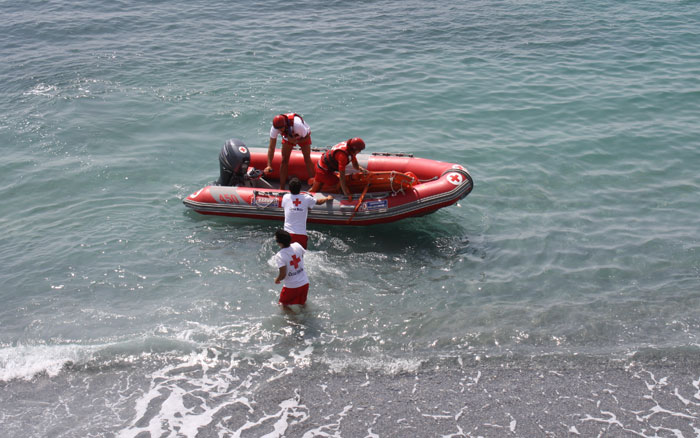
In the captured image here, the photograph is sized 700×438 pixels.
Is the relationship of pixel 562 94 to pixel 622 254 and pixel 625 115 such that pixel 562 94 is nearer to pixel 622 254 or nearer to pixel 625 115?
pixel 625 115

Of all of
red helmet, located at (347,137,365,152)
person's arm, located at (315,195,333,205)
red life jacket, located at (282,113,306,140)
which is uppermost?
red life jacket, located at (282,113,306,140)

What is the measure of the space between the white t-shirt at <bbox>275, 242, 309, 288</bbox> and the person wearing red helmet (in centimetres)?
288

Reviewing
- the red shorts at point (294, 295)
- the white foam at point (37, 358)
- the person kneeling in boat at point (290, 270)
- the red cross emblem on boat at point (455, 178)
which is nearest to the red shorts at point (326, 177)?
the red cross emblem on boat at point (455, 178)

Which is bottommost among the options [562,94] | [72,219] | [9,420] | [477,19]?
[9,420]

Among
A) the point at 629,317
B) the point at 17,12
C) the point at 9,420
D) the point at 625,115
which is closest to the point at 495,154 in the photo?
the point at 625,115

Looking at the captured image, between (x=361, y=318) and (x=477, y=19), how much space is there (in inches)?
609

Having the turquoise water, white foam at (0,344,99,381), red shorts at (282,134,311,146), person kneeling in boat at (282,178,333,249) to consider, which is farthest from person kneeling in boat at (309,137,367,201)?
white foam at (0,344,99,381)

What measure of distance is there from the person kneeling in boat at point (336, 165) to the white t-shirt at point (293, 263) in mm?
2306

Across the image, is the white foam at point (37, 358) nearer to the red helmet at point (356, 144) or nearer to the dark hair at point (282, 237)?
the dark hair at point (282, 237)

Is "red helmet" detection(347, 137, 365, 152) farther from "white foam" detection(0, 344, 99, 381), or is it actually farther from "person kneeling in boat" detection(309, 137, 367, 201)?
"white foam" detection(0, 344, 99, 381)

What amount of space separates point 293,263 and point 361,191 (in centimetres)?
295

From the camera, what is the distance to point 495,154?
11.7 metres

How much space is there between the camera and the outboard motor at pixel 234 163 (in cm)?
984

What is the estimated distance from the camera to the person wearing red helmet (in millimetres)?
9289
